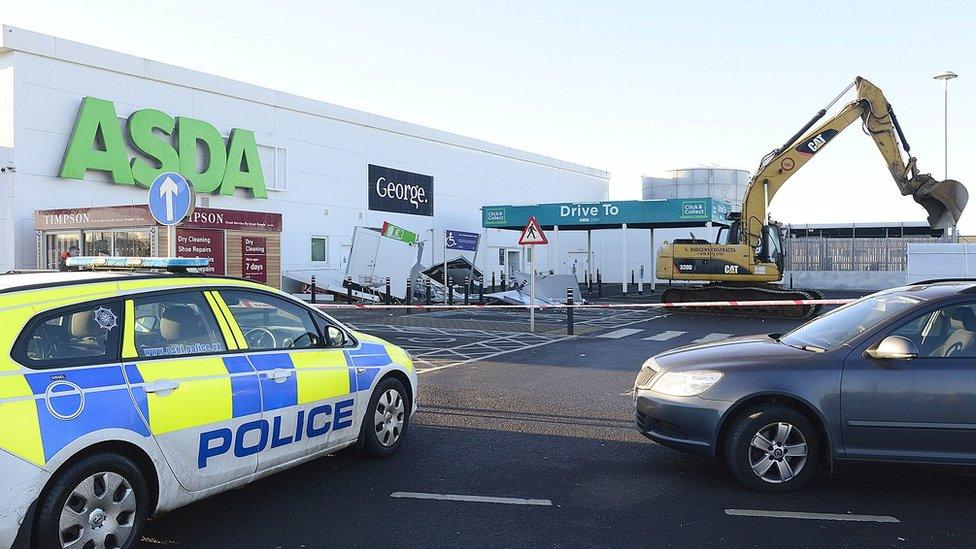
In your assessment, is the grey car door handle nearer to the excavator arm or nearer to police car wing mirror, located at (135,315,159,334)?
police car wing mirror, located at (135,315,159,334)

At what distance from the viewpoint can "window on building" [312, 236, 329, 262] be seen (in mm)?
31072

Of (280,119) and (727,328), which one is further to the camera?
(280,119)

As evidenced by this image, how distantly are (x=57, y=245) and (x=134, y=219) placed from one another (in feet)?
14.3

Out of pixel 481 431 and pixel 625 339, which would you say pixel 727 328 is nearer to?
pixel 625 339

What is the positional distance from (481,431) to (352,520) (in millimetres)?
2554

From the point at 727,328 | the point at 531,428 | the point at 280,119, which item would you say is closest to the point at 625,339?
the point at 727,328

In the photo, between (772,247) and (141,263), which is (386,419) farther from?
(772,247)

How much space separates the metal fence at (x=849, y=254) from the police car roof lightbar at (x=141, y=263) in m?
33.5

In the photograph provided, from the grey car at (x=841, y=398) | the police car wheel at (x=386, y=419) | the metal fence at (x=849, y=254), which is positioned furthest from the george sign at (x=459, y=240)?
the grey car at (x=841, y=398)

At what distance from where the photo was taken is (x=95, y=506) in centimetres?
384

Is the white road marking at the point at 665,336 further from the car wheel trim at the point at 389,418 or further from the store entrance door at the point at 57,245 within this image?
the store entrance door at the point at 57,245

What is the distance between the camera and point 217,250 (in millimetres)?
21438

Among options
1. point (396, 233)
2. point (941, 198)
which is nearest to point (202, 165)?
point (396, 233)

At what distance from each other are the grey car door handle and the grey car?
337 cm
